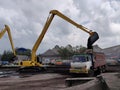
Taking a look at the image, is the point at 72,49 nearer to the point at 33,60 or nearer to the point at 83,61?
the point at 33,60

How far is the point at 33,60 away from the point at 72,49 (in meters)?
103

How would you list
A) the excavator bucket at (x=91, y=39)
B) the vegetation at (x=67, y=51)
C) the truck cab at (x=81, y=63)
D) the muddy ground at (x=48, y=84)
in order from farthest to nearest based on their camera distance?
the vegetation at (x=67, y=51), the excavator bucket at (x=91, y=39), the truck cab at (x=81, y=63), the muddy ground at (x=48, y=84)

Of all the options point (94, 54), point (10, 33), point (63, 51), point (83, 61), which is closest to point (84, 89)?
point (83, 61)

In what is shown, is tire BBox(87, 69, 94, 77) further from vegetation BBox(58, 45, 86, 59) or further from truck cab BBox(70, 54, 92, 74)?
vegetation BBox(58, 45, 86, 59)

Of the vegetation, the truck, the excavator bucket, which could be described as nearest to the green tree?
the vegetation

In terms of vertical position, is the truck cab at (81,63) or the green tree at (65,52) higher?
the green tree at (65,52)

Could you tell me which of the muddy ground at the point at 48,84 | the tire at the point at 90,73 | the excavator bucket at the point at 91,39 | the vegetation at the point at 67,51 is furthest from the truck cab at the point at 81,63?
the vegetation at the point at 67,51

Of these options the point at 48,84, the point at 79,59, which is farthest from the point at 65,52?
the point at 48,84

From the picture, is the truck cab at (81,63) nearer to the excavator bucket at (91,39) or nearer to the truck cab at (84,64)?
the truck cab at (84,64)

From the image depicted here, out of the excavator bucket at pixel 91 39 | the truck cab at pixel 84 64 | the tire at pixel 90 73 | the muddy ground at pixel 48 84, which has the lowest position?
the muddy ground at pixel 48 84

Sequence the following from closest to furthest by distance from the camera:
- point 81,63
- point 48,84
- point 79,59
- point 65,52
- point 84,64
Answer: point 48,84 → point 84,64 → point 81,63 → point 79,59 → point 65,52

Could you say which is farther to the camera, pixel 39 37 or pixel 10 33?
pixel 10 33

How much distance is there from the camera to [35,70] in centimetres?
3947

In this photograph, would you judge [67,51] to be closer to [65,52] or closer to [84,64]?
[65,52]
